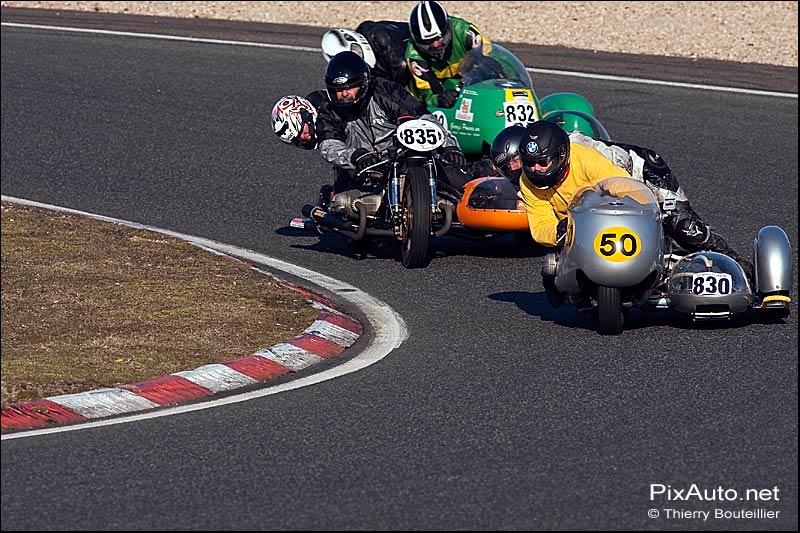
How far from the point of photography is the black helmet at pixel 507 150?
973 cm

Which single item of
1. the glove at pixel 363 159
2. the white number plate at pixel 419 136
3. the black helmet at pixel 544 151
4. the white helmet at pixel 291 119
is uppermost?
the white helmet at pixel 291 119

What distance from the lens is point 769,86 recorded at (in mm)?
17828

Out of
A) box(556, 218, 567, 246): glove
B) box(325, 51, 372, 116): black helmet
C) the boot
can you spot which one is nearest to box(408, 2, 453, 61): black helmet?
box(325, 51, 372, 116): black helmet

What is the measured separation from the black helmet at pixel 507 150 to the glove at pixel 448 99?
308cm

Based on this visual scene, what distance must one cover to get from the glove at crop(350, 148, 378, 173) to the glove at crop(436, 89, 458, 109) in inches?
71.7

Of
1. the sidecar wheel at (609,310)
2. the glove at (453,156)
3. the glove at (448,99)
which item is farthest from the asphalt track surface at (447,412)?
the glove at (448,99)

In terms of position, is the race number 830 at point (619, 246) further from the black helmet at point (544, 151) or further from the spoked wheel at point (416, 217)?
the spoked wheel at point (416, 217)

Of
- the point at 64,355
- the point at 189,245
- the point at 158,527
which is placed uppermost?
the point at 189,245

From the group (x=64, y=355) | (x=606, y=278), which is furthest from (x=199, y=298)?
(x=606, y=278)

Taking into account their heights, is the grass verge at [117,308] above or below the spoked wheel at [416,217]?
below

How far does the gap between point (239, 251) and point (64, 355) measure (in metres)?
3.57

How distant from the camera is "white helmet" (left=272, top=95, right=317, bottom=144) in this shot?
11.4 meters

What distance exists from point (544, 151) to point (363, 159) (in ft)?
7.51

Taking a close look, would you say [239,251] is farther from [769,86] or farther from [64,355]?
[769,86]
